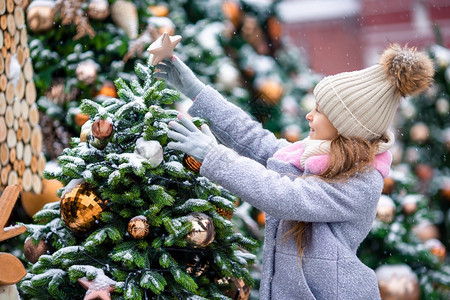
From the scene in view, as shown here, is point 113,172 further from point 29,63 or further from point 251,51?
point 251,51

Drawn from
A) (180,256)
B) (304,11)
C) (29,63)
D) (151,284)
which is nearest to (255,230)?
(180,256)

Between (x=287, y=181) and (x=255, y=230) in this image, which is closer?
(x=287, y=181)

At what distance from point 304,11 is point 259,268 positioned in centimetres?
216

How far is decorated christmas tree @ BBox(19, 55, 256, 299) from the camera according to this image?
1.30 m

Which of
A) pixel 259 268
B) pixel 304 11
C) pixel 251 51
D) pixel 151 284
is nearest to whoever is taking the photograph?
pixel 151 284

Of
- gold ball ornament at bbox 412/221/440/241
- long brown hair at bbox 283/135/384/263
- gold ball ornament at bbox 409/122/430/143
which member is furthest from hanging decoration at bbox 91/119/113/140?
gold ball ornament at bbox 409/122/430/143

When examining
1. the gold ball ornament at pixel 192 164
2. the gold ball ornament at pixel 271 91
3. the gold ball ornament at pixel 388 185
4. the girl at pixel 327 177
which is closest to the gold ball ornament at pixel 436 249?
the gold ball ornament at pixel 388 185

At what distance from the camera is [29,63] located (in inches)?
87.5

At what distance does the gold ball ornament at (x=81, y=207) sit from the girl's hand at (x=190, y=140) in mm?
216

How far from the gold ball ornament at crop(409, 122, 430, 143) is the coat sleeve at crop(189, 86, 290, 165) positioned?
112cm

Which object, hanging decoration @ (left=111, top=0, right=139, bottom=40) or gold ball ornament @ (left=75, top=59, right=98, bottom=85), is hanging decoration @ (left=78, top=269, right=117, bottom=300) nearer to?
gold ball ornament @ (left=75, top=59, right=98, bottom=85)

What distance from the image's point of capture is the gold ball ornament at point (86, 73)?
82.7 inches

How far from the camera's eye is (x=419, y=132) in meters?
2.51

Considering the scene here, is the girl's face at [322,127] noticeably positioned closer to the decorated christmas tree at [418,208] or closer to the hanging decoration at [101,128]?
the hanging decoration at [101,128]
